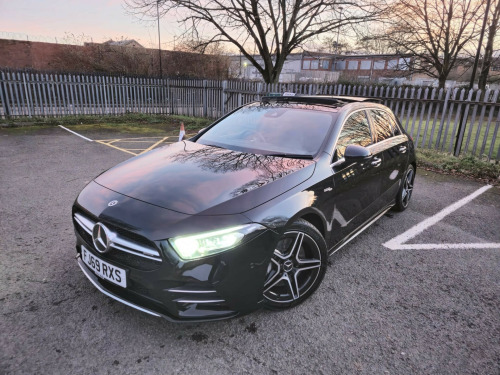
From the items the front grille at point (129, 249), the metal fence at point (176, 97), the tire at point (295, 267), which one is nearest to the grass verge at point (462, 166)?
the metal fence at point (176, 97)

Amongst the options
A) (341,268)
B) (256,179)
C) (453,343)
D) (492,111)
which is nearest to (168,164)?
(256,179)

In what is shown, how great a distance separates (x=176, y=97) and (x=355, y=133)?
42.8 ft

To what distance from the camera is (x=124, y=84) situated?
13953 mm

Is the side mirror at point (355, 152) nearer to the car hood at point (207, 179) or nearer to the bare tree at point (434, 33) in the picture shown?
the car hood at point (207, 179)

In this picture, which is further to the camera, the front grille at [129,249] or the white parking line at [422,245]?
the white parking line at [422,245]

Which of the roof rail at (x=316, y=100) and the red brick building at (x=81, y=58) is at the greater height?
the red brick building at (x=81, y=58)

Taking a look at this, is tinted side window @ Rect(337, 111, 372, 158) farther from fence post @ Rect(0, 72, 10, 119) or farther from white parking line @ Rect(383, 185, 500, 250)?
fence post @ Rect(0, 72, 10, 119)

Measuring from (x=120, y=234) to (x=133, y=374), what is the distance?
2.75 feet

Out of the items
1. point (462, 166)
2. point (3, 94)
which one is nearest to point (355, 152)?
point (462, 166)

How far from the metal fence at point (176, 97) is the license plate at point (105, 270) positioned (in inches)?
320

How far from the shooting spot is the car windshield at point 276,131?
3076mm

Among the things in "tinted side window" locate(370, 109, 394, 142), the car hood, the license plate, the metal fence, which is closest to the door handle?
"tinted side window" locate(370, 109, 394, 142)

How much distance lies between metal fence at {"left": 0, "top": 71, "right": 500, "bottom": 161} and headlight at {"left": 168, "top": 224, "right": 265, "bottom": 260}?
767 centimetres

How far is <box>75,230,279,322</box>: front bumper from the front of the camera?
1.98 m
